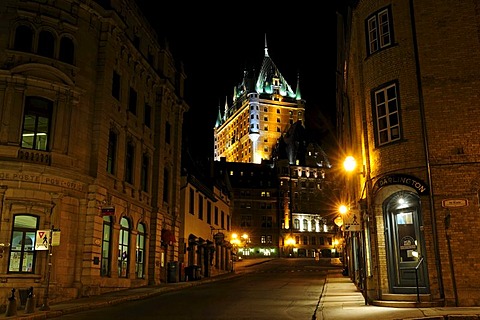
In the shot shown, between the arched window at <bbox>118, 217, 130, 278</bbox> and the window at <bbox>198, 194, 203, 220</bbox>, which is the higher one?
the window at <bbox>198, 194, 203, 220</bbox>

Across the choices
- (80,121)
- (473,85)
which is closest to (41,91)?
(80,121)

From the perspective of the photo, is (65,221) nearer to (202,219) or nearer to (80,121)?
(80,121)

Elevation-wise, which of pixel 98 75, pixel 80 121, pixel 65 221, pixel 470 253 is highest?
pixel 98 75

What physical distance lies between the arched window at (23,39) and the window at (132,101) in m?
7.63

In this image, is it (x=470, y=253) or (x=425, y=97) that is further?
(x=425, y=97)

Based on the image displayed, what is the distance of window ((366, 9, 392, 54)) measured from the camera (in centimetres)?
1681

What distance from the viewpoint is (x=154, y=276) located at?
99.0 ft

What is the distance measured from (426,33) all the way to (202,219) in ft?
100

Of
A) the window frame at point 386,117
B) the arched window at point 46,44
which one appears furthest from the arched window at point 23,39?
the window frame at point 386,117

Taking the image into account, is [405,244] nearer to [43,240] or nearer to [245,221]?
[43,240]

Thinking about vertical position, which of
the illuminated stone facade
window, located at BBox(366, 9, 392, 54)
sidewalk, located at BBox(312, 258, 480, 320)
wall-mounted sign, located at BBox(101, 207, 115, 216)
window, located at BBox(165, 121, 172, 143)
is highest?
the illuminated stone facade

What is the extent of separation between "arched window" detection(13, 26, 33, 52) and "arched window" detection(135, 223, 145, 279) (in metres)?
12.2

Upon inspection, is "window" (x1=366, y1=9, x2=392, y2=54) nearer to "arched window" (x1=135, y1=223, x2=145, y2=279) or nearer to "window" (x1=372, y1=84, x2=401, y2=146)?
"window" (x1=372, y1=84, x2=401, y2=146)

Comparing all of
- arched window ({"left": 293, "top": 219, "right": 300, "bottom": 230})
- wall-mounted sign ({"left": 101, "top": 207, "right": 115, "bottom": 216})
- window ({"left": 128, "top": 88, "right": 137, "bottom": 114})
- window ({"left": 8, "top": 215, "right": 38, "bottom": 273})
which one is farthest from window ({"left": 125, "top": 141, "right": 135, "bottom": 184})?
arched window ({"left": 293, "top": 219, "right": 300, "bottom": 230})
